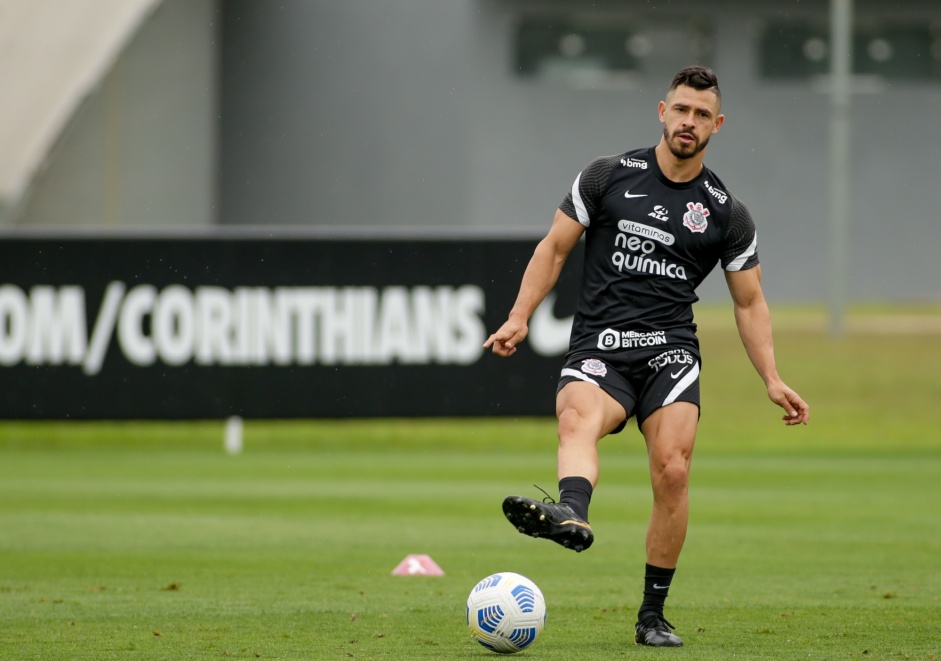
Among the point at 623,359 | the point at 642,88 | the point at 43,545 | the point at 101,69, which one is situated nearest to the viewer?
the point at 623,359

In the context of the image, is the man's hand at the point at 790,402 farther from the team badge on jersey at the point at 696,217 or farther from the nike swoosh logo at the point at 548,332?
the nike swoosh logo at the point at 548,332

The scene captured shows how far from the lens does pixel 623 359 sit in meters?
7.16

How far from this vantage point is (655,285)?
7.22m

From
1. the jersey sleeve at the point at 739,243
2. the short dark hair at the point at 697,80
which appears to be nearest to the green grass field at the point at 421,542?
the jersey sleeve at the point at 739,243

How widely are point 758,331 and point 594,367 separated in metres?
0.85

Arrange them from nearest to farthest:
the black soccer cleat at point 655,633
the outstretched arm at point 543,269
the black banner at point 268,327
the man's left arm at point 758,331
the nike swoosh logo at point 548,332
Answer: the outstretched arm at point 543,269, the black soccer cleat at point 655,633, the man's left arm at point 758,331, the black banner at point 268,327, the nike swoosh logo at point 548,332

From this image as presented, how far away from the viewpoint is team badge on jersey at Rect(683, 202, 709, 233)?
284 inches

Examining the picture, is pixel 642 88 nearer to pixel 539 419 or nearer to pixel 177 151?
pixel 177 151

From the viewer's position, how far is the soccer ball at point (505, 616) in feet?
22.1

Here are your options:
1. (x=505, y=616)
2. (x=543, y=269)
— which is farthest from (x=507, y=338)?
(x=505, y=616)

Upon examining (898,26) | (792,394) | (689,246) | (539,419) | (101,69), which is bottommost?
(539,419)

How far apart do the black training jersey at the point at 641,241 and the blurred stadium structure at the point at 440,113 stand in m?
21.9

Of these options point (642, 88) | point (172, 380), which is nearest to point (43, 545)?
point (172, 380)

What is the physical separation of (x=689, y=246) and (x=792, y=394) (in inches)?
32.6
